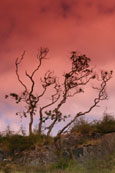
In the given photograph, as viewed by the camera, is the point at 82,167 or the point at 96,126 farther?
the point at 96,126

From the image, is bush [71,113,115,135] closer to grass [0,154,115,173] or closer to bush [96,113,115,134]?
bush [96,113,115,134]

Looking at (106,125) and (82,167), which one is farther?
(106,125)

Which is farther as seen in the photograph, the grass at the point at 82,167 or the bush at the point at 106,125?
the bush at the point at 106,125

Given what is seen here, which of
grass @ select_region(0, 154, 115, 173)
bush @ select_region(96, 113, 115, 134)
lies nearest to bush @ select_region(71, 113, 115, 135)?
bush @ select_region(96, 113, 115, 134)

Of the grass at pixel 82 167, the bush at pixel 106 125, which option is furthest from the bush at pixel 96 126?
the grass at pixel 82 167

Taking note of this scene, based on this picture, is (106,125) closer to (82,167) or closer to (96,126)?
(96,126)

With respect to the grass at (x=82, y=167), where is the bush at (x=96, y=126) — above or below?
above

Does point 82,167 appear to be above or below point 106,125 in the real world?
below

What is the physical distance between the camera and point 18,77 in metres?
24.6

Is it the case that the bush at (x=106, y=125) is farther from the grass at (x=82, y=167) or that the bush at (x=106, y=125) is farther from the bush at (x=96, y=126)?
the grass at (x=82, y=167)

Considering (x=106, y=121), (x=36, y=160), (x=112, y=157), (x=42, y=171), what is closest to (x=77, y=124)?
(x=106, y=121)

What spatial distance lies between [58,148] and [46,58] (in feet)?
30.3

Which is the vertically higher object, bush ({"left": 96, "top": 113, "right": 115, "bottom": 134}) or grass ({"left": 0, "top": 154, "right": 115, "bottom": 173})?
bush ({"left": 96, "top": 113, "right": 115, "bottom": 134})

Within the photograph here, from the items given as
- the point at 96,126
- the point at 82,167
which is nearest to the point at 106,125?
the point at 96,126
